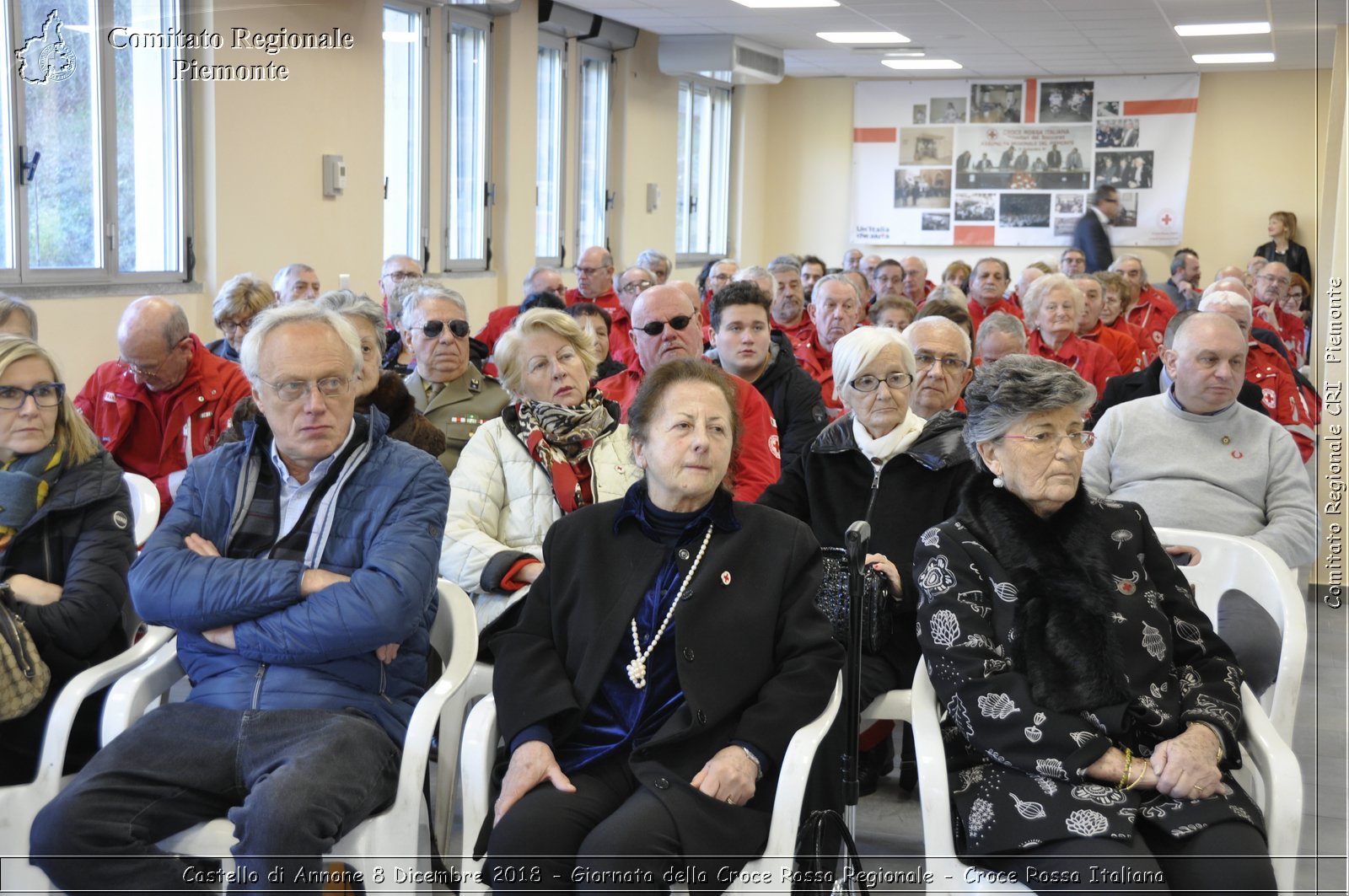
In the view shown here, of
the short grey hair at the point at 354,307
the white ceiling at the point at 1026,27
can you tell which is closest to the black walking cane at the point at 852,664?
the short grey hair at the point at 354,307

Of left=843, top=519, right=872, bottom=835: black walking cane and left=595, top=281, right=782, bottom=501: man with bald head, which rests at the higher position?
left=595, top=281, right=782, bottom=501: man with bald head

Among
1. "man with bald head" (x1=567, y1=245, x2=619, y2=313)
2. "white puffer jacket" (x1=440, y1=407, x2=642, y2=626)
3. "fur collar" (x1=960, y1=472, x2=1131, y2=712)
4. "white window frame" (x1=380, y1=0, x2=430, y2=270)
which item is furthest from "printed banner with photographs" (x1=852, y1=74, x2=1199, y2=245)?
"fur collar" (x1=960, y1=472, x2=1131, y2=712)

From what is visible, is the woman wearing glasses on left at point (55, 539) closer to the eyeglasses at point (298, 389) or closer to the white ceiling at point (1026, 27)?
the eyeglasses at point (298, 389)

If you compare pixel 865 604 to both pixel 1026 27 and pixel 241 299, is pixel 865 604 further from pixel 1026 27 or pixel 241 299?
pixel 1026 27

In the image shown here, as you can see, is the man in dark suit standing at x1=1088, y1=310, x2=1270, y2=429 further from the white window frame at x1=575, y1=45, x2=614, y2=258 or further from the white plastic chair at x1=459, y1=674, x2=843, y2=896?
the white window frame at x1=575, y1=45, x2=614, y2=258

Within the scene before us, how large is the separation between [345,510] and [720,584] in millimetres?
734

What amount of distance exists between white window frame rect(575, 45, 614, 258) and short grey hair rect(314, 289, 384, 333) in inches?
266

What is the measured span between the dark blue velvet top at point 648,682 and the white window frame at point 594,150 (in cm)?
894

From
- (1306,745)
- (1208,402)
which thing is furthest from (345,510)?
(1306,745)

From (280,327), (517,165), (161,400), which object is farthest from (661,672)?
(517,165)

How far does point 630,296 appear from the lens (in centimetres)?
761

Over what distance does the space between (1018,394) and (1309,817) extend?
5.24ft

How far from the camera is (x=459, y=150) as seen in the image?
9.30 m

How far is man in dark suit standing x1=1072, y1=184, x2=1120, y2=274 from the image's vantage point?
13.4 meters
